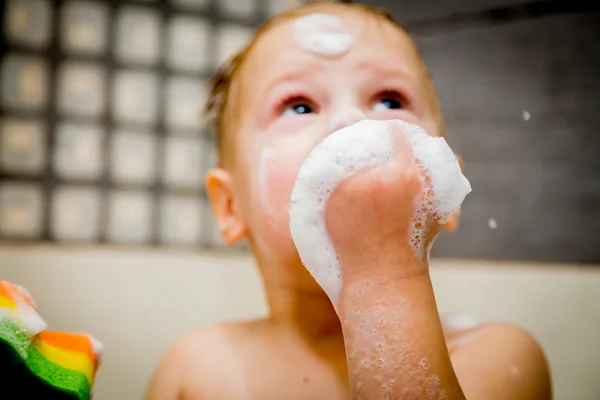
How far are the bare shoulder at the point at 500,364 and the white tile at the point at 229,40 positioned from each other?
31.7 inches

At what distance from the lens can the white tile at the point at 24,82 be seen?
1.03 metres

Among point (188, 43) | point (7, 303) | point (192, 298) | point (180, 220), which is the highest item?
point (188, 43)

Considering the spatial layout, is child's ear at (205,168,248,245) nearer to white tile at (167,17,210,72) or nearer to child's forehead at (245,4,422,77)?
child's forehead at (245,4,422,77)

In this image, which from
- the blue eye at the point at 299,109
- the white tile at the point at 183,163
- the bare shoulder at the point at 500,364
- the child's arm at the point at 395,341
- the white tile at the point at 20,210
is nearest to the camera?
the child's arm at the point at 395,341

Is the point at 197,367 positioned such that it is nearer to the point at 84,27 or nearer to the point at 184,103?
the point at 184,103

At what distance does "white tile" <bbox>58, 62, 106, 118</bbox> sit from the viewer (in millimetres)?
1063

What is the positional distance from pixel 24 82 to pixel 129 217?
0.33 m

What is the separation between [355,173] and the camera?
Answer: 1.47ft

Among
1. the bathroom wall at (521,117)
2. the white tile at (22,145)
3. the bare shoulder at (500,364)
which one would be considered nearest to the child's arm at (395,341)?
the bare shoulder at (500,364)

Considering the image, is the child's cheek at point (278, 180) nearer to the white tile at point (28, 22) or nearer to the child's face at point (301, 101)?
the child's face at point (301, 101)

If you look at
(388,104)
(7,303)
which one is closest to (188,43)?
(388,104)

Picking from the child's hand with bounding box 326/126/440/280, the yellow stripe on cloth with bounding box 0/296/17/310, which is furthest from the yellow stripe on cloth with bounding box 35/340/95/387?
the child's hand with bounding box 326/126/440/280

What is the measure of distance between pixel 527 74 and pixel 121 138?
0.79 m

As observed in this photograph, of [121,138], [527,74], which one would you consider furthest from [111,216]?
[527,74]
